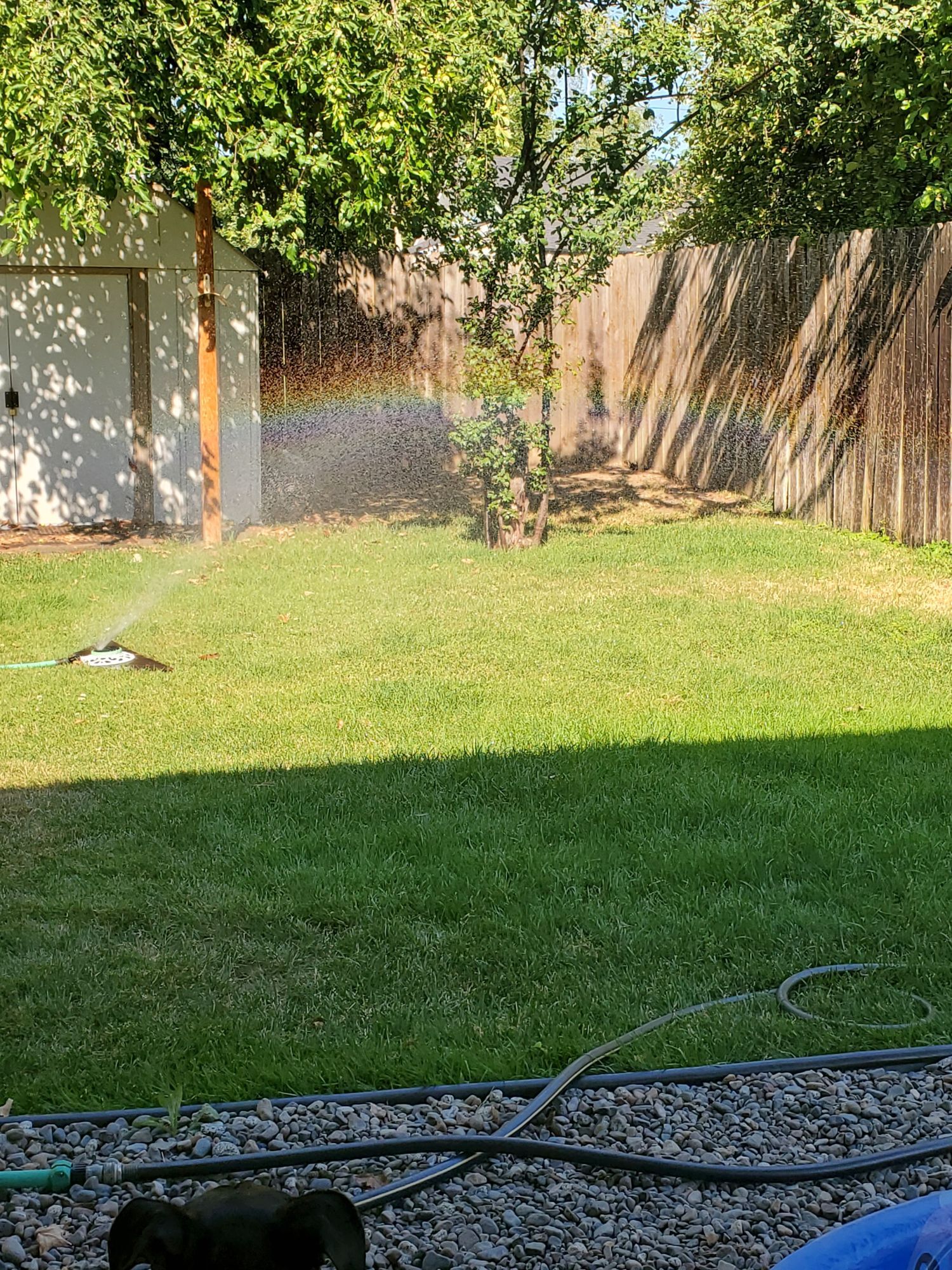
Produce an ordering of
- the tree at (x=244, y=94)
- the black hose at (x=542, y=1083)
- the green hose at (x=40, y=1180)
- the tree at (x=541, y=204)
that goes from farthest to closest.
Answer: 1. the tree at (x=541, y=204)
2. the tree at (x=244, y=94)
3. the black hose at (x=542, y=1083)
4. the green hose at (x=40, y=1180)

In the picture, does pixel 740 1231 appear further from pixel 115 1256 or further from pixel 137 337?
pixel 137 337

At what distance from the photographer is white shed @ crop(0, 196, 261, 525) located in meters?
11.9

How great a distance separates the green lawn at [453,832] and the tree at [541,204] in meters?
2.29

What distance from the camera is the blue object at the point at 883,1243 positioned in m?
1.83

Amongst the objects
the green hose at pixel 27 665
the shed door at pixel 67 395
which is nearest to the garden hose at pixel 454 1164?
the green hose at pixel 27 665

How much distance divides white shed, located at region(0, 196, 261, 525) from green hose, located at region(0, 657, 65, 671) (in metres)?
5.44

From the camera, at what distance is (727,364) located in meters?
13.3

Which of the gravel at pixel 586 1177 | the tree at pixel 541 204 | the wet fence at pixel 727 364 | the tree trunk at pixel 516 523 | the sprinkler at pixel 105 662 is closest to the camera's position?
the gravel at pixel 586 1177

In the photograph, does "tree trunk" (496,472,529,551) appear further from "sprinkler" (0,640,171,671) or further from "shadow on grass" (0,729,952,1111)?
"shadow on grass" (0,729,952,1111)

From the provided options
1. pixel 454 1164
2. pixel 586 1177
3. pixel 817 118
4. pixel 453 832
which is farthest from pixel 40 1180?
pixel 817 118

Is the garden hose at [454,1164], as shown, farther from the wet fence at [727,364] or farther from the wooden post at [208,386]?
the wooden post at [208,386]

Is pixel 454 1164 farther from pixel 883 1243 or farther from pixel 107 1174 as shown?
pixel 883 1243

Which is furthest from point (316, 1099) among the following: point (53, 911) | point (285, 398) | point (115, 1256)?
point (285, 398)

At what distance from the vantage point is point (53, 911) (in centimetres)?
389
